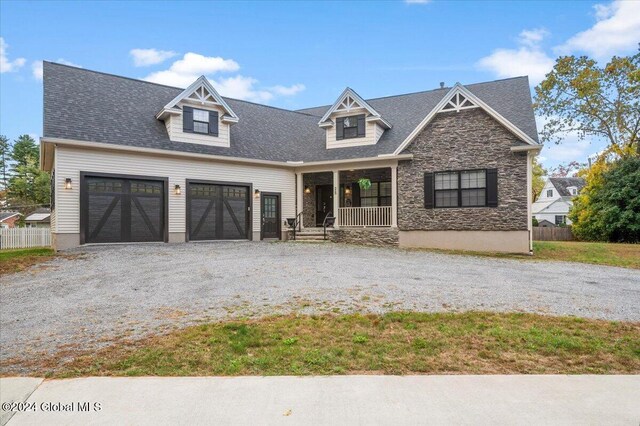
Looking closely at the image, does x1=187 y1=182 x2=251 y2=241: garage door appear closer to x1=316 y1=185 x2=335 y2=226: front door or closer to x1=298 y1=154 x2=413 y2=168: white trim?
x1=298 y1=154 x2=413 y2=168: white trim

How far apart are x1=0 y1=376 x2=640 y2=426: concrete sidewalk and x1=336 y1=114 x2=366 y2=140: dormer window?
16.2m

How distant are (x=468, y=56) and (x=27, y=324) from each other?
19.0m

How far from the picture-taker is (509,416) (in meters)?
3.12

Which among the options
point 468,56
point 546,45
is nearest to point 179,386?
point 468,56

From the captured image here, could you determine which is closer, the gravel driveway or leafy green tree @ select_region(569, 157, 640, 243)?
the gravel driveway

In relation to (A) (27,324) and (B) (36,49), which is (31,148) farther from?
(A) (27,324)

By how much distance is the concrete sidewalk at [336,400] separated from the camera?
311 centimetres

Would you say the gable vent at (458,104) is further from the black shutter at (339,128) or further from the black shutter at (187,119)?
the black shutter at (187,119)

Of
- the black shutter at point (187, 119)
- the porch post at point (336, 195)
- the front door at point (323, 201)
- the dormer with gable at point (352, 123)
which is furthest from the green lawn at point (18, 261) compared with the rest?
the dormer with gable at point (352, 123)

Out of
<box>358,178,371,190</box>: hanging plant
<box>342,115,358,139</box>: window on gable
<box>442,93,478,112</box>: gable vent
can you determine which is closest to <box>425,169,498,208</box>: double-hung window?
<box>442,93,478,112</box>: gable vent

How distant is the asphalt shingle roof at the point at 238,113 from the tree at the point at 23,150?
40.4 metres

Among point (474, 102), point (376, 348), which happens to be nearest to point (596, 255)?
point (474, 102)

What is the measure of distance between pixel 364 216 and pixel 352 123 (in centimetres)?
447

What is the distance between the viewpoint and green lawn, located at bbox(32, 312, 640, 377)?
419cm
